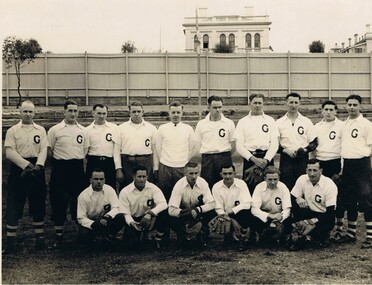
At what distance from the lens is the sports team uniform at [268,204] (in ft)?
18.2

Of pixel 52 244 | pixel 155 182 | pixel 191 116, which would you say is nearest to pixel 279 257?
pixel 155 182

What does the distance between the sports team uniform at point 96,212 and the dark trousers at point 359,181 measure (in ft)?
8.66

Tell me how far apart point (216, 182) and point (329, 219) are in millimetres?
1430

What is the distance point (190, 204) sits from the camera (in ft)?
19.0

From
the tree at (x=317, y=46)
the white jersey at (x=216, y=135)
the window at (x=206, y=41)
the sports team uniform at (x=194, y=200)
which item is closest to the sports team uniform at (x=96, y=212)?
the sports team uniform at (x=194, y=200)

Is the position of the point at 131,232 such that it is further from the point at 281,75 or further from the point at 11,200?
the point at 281,75

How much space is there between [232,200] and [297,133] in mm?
1230

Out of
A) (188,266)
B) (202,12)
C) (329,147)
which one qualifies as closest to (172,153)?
(188,266)

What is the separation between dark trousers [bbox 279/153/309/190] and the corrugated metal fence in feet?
61.7

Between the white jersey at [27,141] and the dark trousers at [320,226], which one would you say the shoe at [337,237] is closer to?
the dark trousers at [320,226]

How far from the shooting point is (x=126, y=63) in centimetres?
2455

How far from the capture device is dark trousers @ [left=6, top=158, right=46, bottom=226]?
550 cm

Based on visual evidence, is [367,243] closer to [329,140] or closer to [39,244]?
[329,140]

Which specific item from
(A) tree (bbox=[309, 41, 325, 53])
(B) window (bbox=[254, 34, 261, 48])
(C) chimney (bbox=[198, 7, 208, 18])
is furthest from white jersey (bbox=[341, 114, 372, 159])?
(B) window (bbox=[254, 34, 261, 48])
